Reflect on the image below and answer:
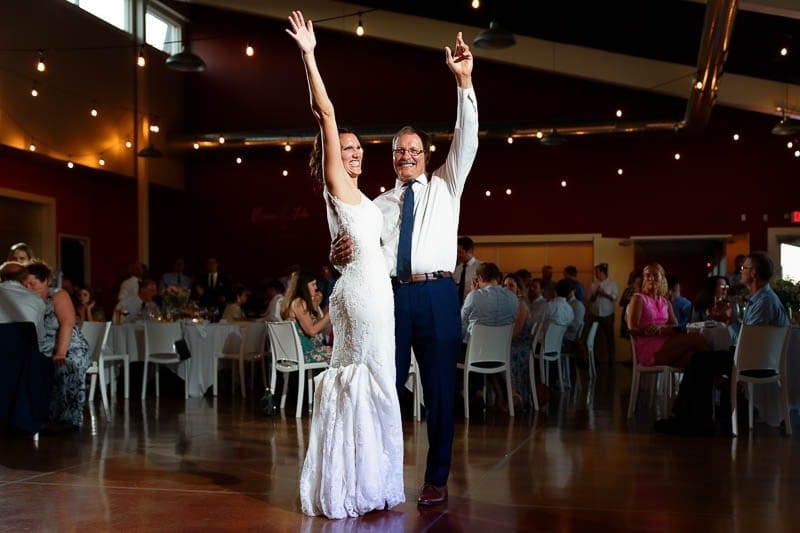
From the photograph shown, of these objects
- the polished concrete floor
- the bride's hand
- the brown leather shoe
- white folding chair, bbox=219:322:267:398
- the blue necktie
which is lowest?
the polished concrete floor

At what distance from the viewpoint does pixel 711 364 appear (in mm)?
6539

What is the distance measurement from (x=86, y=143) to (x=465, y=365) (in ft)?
29.3

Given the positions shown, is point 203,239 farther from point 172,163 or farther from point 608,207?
point 608,207

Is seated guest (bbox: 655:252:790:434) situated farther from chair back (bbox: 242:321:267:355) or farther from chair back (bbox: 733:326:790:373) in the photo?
chair back (bbox: 242:321:267:355)

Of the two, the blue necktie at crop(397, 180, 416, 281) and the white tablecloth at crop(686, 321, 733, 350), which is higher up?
the blue necktie at crop(397, 180, 416, 281)

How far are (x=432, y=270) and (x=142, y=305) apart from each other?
773 cm

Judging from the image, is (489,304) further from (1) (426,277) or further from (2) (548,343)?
(1) (426,277)

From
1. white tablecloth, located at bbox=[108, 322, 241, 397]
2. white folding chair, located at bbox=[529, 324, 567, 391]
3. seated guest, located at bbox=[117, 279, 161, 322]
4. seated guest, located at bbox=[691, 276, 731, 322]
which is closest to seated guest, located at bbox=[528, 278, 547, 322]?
white folding chair, located at bbox=[529, 324, 567, 391]

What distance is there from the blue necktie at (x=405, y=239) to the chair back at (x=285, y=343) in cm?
405

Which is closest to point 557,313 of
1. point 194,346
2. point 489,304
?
point 489,304

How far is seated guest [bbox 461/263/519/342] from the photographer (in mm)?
7465

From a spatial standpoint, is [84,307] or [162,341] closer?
[162,341]

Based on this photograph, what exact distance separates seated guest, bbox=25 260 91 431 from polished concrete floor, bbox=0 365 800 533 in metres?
0.21

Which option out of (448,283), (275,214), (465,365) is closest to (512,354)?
(465,365)
